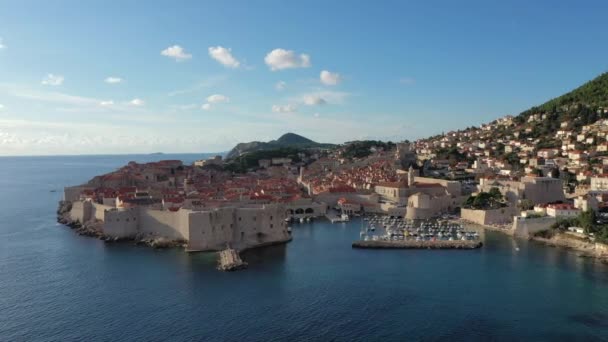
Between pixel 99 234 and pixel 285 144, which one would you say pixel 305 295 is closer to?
pixel 99 234

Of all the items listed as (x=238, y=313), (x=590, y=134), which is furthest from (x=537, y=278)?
(x=590, y=134)

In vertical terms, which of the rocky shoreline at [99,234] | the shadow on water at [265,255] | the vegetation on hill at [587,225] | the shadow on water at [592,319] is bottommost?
the shadow on water at [592,319]

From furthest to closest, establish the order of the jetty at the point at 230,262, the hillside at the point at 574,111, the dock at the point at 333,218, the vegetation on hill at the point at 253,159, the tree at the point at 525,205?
the vegetation on hill at the point at 253,159, the hillside at the point at 574,111, the dock at the point at 333,218, the tree at the point at 525,205, the jetty at the point at 230,262

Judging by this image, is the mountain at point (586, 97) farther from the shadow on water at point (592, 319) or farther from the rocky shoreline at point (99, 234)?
the rocky shoreline at point (99, 234)

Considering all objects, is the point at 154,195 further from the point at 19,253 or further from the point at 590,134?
the point at 590,134

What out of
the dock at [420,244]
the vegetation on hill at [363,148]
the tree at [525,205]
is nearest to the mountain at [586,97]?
the vegetation on hill at [363,148]

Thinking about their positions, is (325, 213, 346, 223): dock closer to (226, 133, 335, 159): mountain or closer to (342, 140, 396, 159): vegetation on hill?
(342, 140, 396, 159): vegetation on hill

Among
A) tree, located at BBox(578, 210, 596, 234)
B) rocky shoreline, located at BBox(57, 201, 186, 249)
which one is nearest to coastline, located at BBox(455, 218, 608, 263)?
tree, located at BBox(578, 210, 596, 234)
